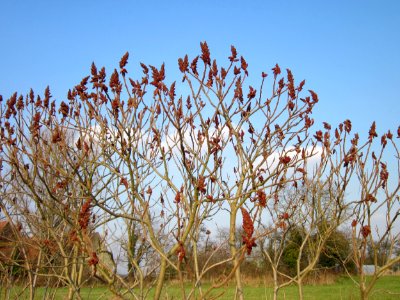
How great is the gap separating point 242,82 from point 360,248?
2179mm

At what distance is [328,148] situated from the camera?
4.23 meters

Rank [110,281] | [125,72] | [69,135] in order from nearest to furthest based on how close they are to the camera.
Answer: [110,281] < [125,72] < [69,135]

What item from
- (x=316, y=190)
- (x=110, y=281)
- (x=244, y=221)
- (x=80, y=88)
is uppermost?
(x=80, y=88)

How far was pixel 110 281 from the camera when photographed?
8.12ft

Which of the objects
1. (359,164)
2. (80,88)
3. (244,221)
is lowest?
(244,221)

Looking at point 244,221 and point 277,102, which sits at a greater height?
point 277,102

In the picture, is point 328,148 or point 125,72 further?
point 328,148

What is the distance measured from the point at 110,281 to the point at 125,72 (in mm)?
1482

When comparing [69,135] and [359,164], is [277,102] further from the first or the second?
[69,135]

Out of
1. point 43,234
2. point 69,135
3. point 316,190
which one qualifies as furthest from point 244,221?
point 69,135

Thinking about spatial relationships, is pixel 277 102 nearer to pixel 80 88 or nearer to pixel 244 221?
pixel 80 88

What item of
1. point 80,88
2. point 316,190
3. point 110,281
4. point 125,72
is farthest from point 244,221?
point 316,190

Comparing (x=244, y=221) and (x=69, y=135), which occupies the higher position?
(x=69, y=135)

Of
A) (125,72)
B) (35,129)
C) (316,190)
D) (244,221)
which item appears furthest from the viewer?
(316,190)
